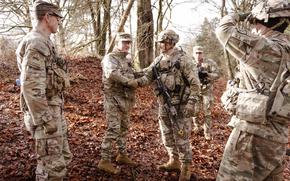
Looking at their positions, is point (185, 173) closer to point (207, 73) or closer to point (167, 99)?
point (167, 99)

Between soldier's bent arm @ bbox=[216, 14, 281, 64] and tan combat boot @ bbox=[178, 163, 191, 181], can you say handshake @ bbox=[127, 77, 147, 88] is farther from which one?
soldier's bent arm @ bbox=[216, 14, 281, 64]

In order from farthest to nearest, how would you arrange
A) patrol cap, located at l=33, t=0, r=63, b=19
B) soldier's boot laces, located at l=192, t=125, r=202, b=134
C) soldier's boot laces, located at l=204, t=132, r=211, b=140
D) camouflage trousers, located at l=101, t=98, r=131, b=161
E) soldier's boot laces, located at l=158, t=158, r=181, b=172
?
soldier's boot laces, located at l=192, t=125, r=202, b=134, soldier's boot laces, located at l=204, t=132, r=211, b=140, soldier's boot laces, located at l=158, t=158, r=181, b=172, camouflage trousers, located at l=101, t=98, r=131, b=161, patrol cap, located at l=33, t=0, r=63, b=19

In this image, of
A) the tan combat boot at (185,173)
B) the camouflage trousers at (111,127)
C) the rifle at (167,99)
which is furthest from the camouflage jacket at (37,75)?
the tan combat boot at (185,173)

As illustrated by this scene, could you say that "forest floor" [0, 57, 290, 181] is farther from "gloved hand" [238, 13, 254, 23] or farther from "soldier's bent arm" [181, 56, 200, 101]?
"gloved hand" [238, 13, 254, 23]

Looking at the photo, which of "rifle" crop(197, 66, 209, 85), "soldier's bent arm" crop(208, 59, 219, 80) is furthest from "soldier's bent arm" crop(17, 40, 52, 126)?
"soldier's bent arm" crop(208, 59, 219, 80)

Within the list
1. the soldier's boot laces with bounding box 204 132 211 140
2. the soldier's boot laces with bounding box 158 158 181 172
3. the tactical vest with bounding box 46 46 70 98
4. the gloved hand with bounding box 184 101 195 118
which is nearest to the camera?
the tactical vest with bounding box 46 46 70 98

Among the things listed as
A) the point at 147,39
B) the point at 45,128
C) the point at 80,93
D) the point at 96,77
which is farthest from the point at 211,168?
the point at 96,77

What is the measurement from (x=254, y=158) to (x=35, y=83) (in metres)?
2.82

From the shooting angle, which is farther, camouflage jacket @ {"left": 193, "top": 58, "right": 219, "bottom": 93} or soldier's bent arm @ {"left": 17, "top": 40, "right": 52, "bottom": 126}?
camouflage jacket @ {"left": 193, "top": 58, "right": 219, "bottom": 93}

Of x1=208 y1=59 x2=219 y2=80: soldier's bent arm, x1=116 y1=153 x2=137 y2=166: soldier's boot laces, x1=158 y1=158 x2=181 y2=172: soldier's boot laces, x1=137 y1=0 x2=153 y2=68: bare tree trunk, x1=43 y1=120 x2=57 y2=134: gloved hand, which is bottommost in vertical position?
x1=158 y1=158 x2=181 y2=172: soldier's boot laces

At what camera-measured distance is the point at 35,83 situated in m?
3.85

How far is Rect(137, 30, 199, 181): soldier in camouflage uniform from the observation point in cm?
557

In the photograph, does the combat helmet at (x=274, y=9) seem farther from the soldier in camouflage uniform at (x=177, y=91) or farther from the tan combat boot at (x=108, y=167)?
the tan combat boot at (x=108, y=167)

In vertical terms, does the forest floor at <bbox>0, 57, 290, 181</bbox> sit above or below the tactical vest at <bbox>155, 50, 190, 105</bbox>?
below
